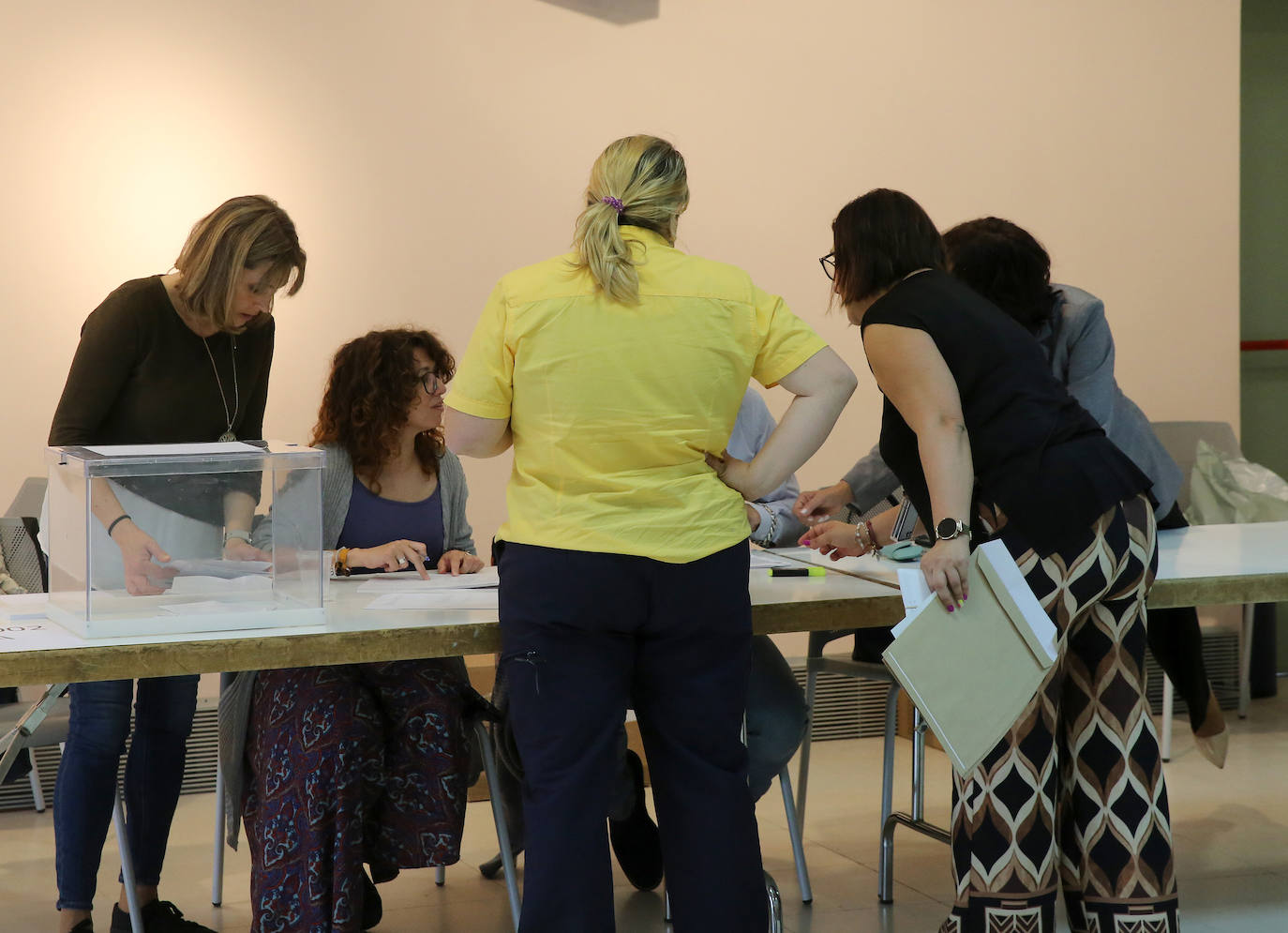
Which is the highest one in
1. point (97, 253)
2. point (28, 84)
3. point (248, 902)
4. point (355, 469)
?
point (28, 84)

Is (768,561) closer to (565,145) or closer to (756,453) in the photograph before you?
(756,453)

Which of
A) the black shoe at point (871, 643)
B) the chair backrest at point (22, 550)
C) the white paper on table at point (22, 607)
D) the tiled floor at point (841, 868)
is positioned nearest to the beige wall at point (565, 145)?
the chair backrest at point (22, 550)

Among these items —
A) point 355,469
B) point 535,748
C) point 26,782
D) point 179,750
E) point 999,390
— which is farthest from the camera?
point 26,782

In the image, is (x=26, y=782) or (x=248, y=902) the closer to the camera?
(x=248, y=902)

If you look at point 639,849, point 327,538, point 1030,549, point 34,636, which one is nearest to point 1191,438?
point 639,849

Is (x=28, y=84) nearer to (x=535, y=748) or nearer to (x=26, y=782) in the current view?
(x=26, y=782)

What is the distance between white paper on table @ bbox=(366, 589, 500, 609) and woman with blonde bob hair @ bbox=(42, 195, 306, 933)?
562 mm

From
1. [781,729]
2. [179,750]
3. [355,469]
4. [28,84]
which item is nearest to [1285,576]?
[781,729]

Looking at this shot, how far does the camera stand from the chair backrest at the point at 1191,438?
15.7 ft

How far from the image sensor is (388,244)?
4320 mm

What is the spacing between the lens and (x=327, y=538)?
9.62 feet

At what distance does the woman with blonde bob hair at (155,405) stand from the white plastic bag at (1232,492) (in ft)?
10.5

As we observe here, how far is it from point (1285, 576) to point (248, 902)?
229 centimetres

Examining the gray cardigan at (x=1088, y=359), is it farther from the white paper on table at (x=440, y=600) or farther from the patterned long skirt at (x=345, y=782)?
the patterned long skirt at (x=345, y=782)
